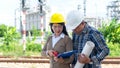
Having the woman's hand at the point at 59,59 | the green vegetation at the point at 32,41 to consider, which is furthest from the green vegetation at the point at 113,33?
the woman's hand at the point at 59,59

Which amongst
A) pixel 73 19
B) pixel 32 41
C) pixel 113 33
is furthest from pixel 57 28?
pixel 113 33

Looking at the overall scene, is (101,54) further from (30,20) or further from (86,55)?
(30,20)

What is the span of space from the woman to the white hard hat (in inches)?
2.5

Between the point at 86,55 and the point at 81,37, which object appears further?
the point at 81,37

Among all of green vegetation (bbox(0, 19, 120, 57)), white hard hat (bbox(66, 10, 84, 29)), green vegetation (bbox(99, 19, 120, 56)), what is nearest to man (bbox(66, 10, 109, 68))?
white hard hat (bbox(66, 10, 84, 29))

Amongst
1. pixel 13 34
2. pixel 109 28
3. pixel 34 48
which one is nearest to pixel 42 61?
pixel 34 48

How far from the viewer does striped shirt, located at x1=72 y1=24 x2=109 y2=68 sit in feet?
10.6

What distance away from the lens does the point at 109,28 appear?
22453 millimetres

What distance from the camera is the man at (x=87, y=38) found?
323cm

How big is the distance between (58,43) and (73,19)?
34 cm

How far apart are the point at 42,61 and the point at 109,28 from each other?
10351 millimetres

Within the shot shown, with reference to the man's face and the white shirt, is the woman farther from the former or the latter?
the man's face

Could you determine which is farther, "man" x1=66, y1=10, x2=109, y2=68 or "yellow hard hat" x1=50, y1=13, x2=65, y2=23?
"yellow hard hat" x1=50, y1=13, x2=65, y2=23

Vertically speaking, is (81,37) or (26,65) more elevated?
→ (81,37)
